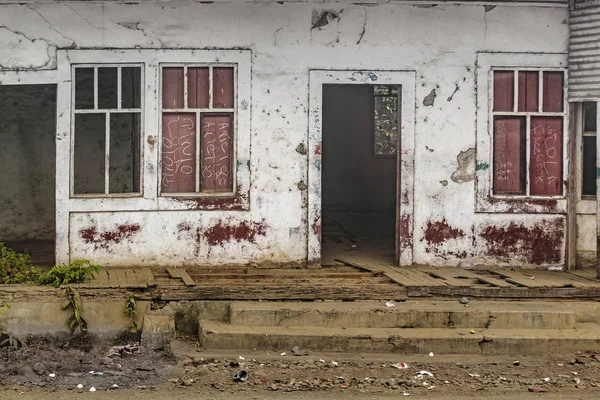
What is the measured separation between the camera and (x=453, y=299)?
8.62 metres

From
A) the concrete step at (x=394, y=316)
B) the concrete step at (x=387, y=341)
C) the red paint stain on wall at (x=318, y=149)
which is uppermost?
the red paint stain on wall at (x=318, y=149)

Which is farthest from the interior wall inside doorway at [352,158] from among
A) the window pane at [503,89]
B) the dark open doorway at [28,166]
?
the window pane at [503,89]

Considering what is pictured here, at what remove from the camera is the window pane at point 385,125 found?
56.3 feet

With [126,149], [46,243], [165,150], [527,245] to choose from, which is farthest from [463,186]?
[46,243]

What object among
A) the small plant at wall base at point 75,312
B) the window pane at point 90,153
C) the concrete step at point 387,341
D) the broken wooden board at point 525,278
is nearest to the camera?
the concrete step at point 387,341

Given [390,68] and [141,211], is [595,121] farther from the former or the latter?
[141,211]

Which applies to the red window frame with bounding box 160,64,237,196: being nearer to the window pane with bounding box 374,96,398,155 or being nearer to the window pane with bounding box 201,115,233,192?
the window pane with bounding box 201,115,233,192

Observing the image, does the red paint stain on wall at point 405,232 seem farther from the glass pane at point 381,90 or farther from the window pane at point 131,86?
the glass pane at point 381,90

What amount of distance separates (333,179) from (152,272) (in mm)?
8378

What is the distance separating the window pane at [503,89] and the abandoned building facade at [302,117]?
0.02 metres

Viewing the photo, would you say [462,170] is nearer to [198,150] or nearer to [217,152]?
[217,152]

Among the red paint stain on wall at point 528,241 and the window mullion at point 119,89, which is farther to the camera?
the red paint stain on wall at point 528,241

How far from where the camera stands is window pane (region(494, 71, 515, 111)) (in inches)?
394

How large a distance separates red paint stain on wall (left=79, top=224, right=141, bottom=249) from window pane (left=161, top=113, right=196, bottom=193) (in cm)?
58
